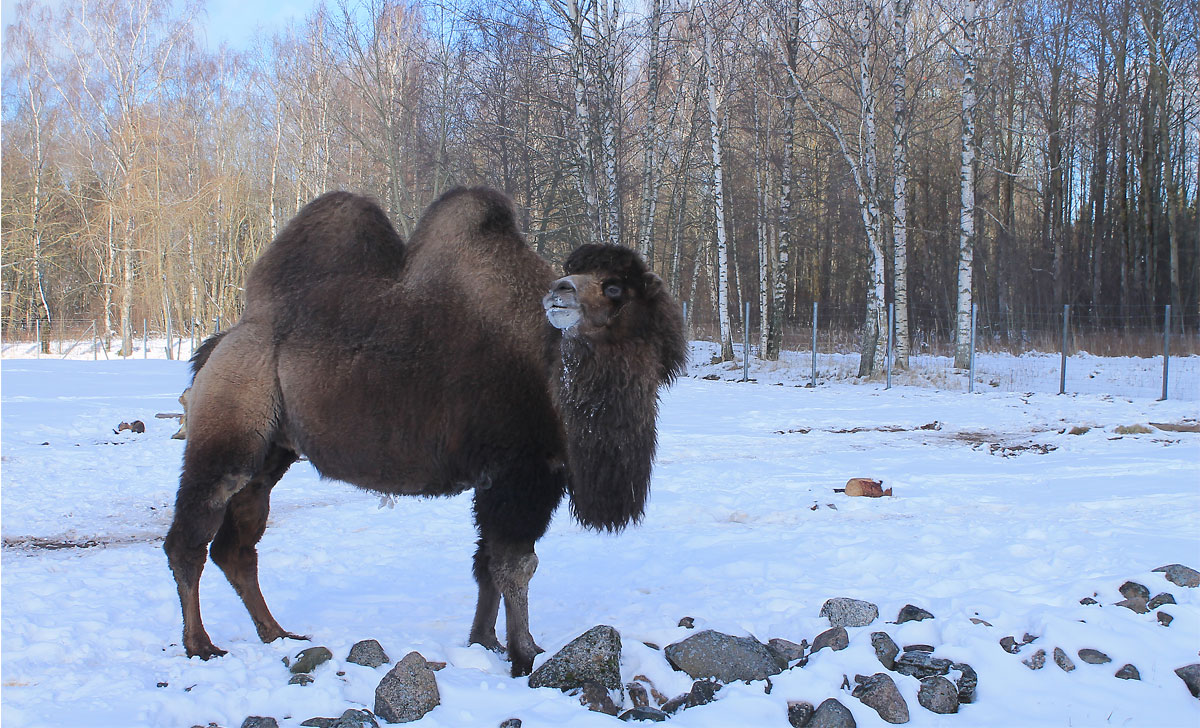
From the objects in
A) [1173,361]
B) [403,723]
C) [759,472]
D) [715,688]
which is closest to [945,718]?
[715,688]

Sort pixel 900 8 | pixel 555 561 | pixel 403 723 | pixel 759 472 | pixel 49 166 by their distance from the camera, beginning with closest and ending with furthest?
pixel 403 723 → pixel 555 561 → pixel 759 472 → pixel 900 8 → pixel 49 166

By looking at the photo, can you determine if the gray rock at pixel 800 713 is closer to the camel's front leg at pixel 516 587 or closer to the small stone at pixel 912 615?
the small stone at pixel 912 615

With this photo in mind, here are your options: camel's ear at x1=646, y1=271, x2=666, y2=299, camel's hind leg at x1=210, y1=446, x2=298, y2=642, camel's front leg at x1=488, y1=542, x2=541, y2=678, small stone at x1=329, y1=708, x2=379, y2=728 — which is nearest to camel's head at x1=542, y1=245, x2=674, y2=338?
camel's ear at x1=646, y1=271, x2=666, y2=299

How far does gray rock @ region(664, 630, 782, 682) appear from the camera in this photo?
3.45m

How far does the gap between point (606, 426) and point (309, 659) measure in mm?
1626

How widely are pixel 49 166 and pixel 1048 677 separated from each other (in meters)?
44.3

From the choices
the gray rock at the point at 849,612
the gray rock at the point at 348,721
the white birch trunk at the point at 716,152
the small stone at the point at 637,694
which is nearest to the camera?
the gray rock at the point at 348,721

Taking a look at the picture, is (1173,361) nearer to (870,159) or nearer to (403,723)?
(870,159)

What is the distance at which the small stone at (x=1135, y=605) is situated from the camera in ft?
13.0

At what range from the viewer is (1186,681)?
3.34m

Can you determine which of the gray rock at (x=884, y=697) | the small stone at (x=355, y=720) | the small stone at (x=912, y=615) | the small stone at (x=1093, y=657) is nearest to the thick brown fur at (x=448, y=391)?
the small stone at (x=355, y=720)

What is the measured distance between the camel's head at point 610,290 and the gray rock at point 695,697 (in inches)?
59.0

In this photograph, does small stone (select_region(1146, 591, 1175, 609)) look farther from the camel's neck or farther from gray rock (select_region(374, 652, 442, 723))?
gray rock (select_region(374, 652, 442, 723))

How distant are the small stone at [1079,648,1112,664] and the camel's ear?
7.94 feet
